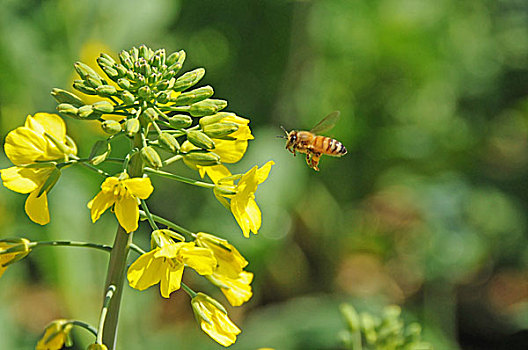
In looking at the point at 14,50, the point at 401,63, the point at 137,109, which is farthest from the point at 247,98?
the point at 137,109

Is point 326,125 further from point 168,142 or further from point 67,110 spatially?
point 67,110

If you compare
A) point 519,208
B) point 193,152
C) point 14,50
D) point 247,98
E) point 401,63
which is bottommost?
point 193,152

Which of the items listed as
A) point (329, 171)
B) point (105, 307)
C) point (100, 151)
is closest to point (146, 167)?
point (100, 151)

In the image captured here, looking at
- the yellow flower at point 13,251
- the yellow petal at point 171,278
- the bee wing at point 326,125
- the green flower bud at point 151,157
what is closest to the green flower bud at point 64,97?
the green flower bud at point 151,157

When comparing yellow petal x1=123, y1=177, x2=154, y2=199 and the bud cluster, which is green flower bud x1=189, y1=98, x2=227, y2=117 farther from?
yellow petal x1=123, y1=177, x2=154, y2=199

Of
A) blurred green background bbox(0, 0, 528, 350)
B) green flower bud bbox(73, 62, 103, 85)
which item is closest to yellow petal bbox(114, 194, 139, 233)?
green flower bud bbox(73, 62, 103, 85)

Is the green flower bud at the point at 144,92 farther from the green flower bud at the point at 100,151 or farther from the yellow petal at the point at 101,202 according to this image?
the yellow petal at the point at 101,202

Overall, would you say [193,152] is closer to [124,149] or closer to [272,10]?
[124,149]
